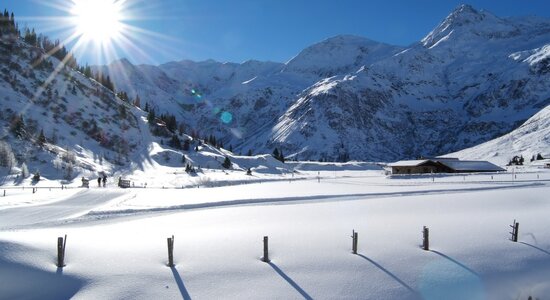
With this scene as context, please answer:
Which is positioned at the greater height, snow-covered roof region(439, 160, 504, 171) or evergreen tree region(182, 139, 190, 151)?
evergreen tree region(182, 139, 190, 151)

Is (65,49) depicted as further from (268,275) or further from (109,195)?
(268,275)

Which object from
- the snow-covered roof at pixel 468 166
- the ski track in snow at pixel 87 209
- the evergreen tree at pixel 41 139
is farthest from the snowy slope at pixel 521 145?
the evergreen tree at pixel 41 139

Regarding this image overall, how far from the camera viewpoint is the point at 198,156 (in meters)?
116

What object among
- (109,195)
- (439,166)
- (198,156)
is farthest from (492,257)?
(198,156)

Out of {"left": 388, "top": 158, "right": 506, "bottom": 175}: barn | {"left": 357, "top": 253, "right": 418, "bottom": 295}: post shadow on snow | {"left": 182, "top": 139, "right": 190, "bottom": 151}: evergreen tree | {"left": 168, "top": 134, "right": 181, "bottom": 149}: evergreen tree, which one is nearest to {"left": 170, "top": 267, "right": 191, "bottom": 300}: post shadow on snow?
{"left": 357, "top": 253, "right": 418, "bottom": 295}: post shadow on snow

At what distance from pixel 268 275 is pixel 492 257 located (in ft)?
36.3

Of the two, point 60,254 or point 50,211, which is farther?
point 50,211

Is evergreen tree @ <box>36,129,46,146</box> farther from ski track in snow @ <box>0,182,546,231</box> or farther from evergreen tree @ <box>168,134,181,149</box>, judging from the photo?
ski track in snow @ <box>0,182,546,231</box>

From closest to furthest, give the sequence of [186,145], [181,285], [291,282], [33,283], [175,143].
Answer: [33,283]
[181,285]
[291,282]
[186,145]
[175,143]

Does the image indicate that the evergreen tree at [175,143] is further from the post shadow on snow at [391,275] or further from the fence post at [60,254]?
the post shadow on snow at [391,275]

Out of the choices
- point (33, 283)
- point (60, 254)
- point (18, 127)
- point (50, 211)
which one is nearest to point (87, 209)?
point (50, 211)

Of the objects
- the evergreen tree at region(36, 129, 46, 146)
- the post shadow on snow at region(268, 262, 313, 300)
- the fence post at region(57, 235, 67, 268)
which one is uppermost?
the evergreen tree at region(36, 129, 46, 146)

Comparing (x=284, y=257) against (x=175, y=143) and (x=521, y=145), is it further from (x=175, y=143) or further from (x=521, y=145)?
(x=521, y=145)

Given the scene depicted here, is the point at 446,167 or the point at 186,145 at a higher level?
the point at 186,145
